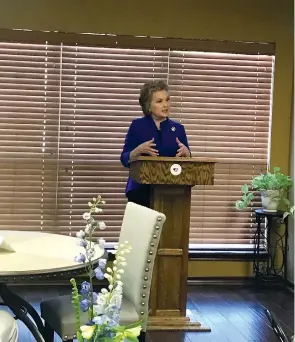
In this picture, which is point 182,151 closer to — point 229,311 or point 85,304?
point 229,311

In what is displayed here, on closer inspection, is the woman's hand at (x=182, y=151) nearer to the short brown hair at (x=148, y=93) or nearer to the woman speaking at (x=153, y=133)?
the woman speaking at (x=153, y=133)

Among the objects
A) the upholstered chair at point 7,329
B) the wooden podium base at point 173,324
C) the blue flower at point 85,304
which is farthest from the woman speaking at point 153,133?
the blue flower at point 85,304

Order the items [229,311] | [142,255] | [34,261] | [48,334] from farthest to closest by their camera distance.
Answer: [229,311] → [48,334] → [142,255] → [34,261]

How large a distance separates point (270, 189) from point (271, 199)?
0.09 m

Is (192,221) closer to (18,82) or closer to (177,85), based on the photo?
(177,85)

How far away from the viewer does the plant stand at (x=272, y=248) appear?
15.9 ft

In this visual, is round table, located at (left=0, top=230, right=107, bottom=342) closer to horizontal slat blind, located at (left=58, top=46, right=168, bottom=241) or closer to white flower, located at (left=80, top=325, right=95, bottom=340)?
white flower, located at (left=80, top=325, right=95, bottom=340)

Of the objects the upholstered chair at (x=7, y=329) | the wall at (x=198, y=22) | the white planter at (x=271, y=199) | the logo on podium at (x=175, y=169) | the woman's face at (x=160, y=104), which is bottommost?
the upholstered chair at (x=7, y=329)

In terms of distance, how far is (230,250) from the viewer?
4.94 metres

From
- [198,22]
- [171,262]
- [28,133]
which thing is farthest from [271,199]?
[28,133]

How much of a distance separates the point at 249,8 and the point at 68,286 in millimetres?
2887

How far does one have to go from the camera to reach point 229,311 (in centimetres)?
411

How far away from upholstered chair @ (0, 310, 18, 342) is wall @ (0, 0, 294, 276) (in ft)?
9.24

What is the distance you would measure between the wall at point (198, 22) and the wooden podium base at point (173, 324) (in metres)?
1.24
